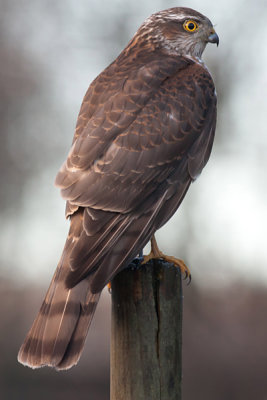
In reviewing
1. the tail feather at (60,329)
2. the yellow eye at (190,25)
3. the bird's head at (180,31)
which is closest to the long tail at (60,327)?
the tail feather at (60,329)

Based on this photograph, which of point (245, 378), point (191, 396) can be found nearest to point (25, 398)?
point (191, 396)

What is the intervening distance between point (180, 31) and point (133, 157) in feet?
4.25

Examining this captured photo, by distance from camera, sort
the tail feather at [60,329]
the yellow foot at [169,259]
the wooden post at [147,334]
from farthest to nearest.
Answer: the yellow foot at [169,259] → the wooden post at [147,334] → the tail feather at [60,329]

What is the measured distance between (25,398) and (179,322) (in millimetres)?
6766

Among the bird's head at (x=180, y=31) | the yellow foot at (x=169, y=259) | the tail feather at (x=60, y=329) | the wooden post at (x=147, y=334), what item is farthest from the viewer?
the bird's head at (x=180, y=31)

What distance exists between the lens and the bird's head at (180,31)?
4207 millimetres

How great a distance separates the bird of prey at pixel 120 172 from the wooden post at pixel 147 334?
187 millimetres

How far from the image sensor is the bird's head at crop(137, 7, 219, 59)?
13.8ft

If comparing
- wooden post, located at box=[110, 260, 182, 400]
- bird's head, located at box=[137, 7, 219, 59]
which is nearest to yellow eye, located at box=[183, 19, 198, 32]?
bird's head, located at box=[137, 7, 219, 59]

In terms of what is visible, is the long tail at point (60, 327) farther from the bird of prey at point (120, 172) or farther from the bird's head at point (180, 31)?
the bird's head at point (180, 31)

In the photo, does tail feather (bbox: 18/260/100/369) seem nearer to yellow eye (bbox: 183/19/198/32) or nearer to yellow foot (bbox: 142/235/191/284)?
yellow foot (bbox: 142/235/191/284)

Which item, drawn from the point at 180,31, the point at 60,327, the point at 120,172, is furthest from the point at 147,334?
the point at 180,31

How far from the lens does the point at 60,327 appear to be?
9.30ft

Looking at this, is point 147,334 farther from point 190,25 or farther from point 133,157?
point 190,25
